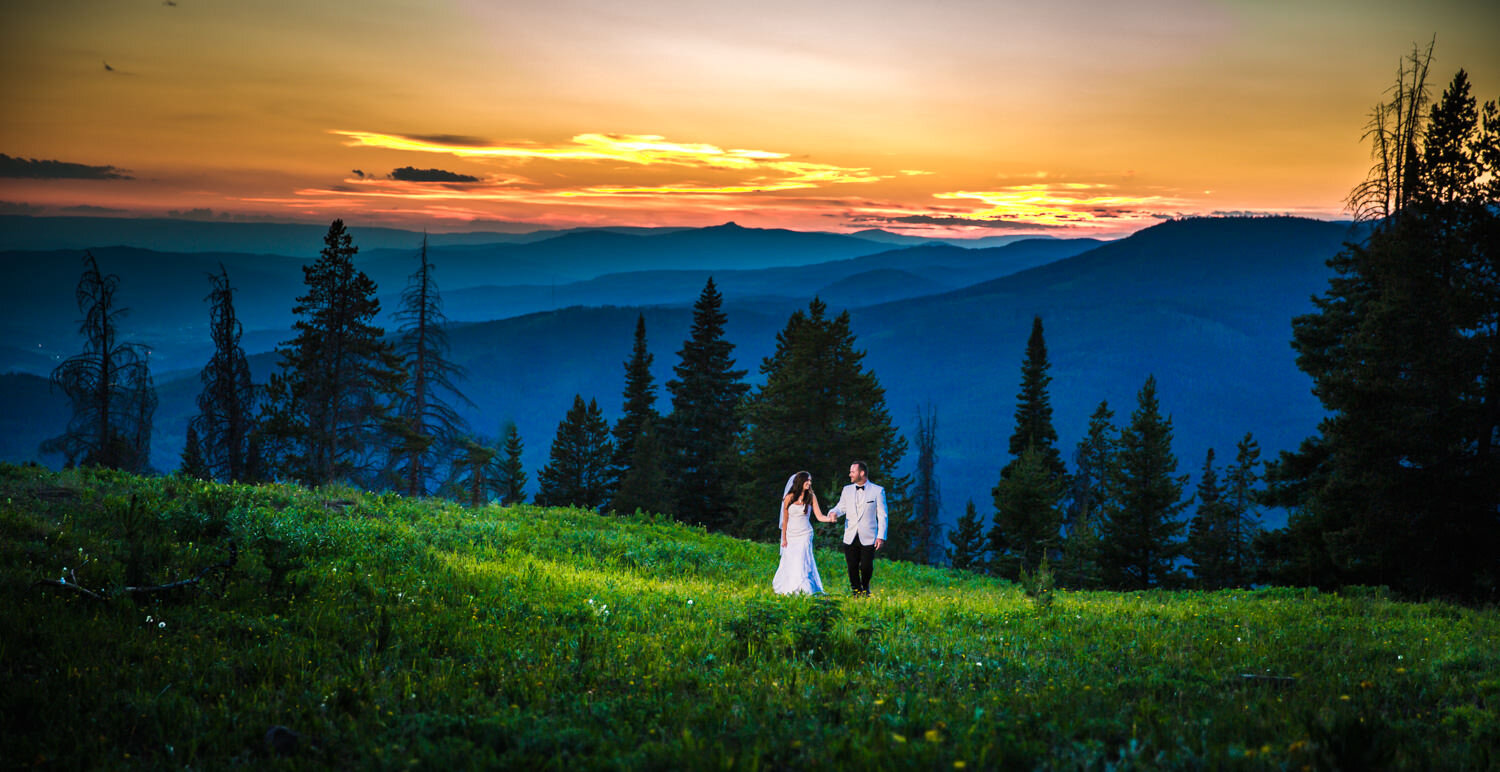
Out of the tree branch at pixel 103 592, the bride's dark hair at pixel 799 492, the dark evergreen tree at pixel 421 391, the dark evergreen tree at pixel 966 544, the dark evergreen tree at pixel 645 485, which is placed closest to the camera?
the tree branch at pixel 103 592

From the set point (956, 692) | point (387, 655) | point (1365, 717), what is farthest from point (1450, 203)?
point (387, 655)

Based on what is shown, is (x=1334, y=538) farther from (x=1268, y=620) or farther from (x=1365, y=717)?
(x=1365, y=717)

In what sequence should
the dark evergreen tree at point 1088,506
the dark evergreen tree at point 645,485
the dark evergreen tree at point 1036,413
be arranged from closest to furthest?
the dark evergreen tree at point 1088,506
the dark evergreen tree at point 645,485
the dark evergreen tree at point 1036,413

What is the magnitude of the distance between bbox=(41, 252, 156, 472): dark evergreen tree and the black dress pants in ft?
95.7

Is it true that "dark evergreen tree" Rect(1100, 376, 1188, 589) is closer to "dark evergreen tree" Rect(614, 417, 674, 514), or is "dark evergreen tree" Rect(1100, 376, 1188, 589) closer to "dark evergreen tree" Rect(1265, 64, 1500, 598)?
"dark evergreen tree" Rect(1265, 64, 1500, 598)

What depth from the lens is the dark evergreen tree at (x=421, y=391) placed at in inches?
1318

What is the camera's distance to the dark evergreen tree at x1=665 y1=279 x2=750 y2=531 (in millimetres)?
50656

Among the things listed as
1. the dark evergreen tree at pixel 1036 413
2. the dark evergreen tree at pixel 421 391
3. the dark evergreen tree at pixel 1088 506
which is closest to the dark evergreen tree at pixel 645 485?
the dark evergreen tree at pixel 421 391

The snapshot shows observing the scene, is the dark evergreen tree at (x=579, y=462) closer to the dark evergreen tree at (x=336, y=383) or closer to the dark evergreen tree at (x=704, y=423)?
the dark evergreen tree at (x=704, y=423)

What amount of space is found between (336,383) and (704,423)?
972 inches

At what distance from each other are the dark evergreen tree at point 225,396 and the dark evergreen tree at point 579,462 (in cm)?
2362

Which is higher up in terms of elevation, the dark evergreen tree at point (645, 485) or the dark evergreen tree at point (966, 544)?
the dark evergreen tree at point (645, 485)

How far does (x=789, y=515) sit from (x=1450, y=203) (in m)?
18.0

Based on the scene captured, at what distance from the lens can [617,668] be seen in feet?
24.0
